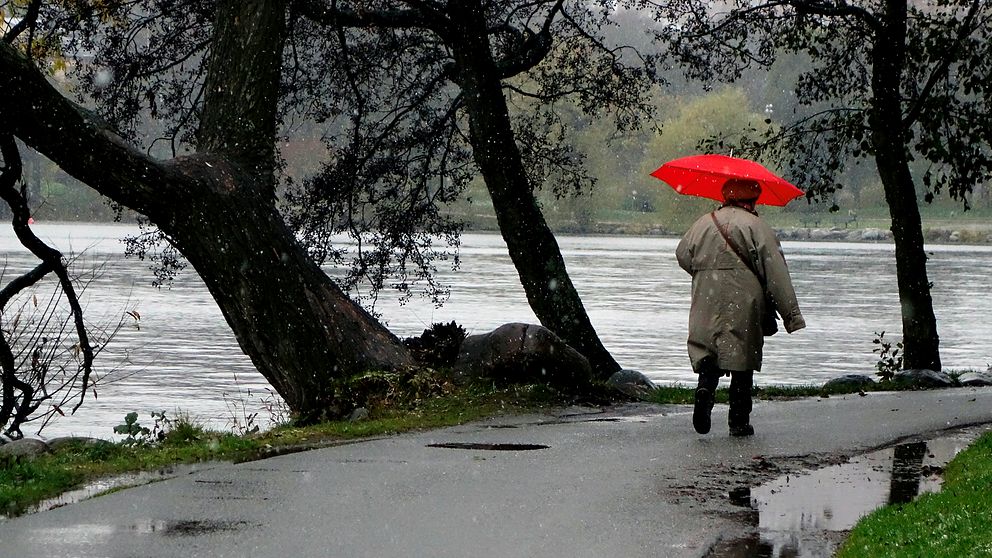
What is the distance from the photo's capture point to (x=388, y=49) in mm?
18766

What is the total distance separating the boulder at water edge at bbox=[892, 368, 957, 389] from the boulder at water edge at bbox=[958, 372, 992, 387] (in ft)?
1.31

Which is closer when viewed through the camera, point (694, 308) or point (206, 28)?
point (694, 308)

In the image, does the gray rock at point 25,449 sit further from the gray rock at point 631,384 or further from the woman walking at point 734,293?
the gray rock at point 631,384

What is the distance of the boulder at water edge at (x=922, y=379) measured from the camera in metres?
17.1

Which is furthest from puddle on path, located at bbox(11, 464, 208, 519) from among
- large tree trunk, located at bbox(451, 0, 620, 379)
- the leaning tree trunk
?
large tree trunk, located at bbox(451, 0, 620, 379)

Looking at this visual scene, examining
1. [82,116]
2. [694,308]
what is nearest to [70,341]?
[82,116]

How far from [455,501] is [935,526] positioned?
98.4 inches

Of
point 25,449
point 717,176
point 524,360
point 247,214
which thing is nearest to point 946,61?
point 717,176

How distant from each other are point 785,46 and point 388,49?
579 cm

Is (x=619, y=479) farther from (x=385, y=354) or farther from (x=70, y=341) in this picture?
(x=70, y=341)

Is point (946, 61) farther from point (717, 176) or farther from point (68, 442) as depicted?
point (68, 442)

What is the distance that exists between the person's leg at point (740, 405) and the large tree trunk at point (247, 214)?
137 inches

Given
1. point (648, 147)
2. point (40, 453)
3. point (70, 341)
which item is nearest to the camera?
point (40, 453)

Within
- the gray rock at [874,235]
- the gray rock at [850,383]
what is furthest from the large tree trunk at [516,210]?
the gray rock at [874,235]
